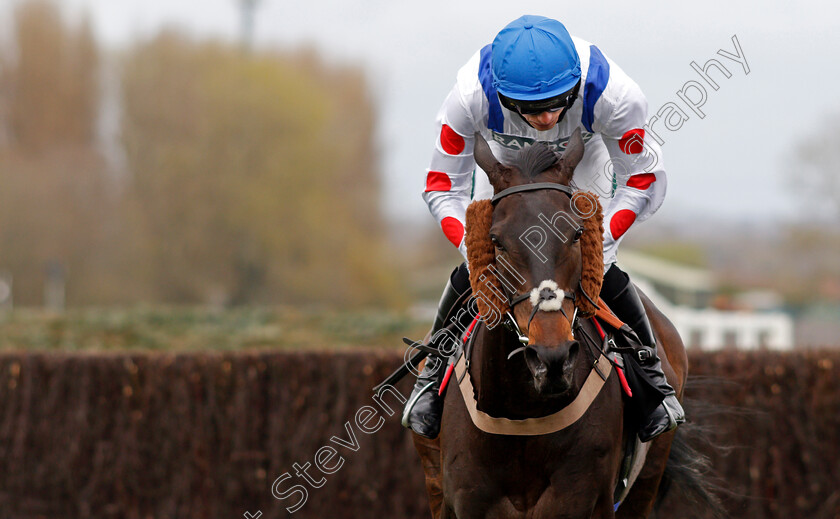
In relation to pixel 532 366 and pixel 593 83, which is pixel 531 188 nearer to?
pixel 532 366

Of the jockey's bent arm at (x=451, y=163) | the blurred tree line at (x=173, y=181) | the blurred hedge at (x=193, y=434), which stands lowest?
the blurred tree line at (x=173, y=181)

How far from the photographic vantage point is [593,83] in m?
3.74

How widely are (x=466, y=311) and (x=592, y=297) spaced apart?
39.8 inches

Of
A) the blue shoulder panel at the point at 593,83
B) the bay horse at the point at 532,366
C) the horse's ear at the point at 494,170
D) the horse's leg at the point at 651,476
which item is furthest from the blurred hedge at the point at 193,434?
the horse's ear at the point at 494,170

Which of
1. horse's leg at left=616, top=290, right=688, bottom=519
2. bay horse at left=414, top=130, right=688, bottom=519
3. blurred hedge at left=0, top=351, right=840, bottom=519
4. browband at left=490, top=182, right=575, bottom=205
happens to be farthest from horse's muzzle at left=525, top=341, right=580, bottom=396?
blurred hedge at left=0, top=351, right=840, bottom=519

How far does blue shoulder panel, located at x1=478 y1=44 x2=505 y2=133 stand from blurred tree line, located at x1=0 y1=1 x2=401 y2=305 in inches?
1009

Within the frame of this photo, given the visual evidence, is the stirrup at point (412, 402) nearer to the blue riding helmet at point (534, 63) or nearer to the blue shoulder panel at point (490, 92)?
the blue shoulder panel at point (490, 92)

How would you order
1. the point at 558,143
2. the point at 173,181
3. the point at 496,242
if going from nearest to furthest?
1. the point at 496,242
2. the point at 558,143
3. the point at 173,181

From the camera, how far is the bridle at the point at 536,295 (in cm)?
287

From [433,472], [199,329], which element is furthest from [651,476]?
[199,329]

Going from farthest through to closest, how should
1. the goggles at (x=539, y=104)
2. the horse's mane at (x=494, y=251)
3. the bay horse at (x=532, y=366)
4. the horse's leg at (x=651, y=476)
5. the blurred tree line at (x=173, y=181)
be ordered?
the blurred tree line at (x=173, y=181)
the horse's leg at (x=651, y=476)
the goggles at (x=539, y=104)
the horse's mane at (x=494, y=251)
the bay horse at (x=532, y=366)

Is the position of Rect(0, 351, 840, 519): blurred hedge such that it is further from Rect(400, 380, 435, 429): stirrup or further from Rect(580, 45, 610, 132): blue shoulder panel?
→ Rect(580, 45, 610, 132): blue shoulder panel

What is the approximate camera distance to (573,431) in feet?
11.5

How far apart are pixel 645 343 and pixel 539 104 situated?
1.36m
